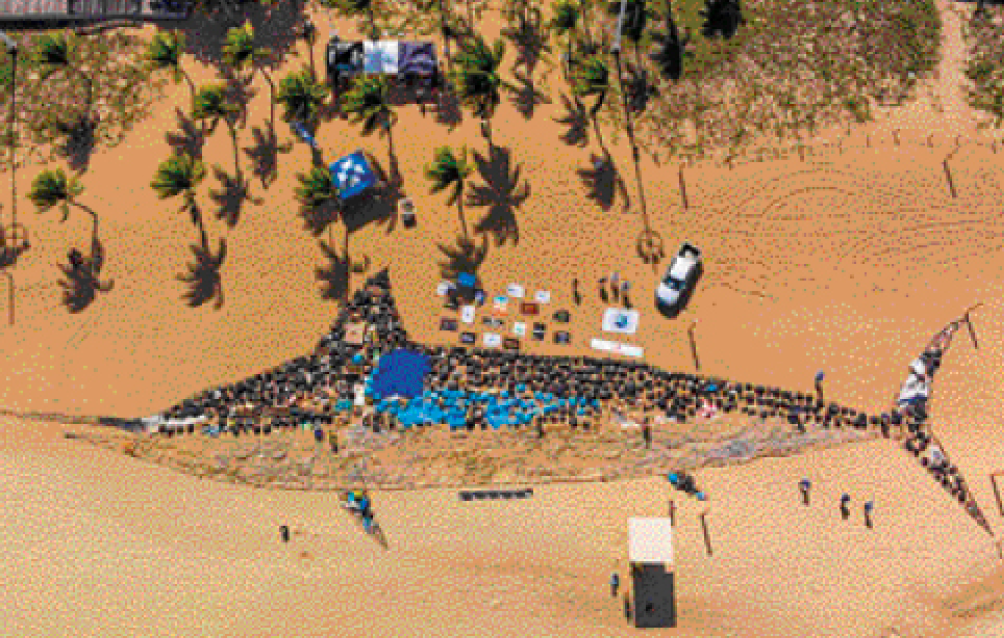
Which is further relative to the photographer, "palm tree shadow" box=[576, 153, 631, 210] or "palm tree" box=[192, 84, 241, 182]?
"palm tree shadow" box=[576, 153, 631, 210]

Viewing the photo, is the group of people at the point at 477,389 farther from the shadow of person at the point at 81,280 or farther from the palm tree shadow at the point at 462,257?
the shadow of person at the point at 81,280

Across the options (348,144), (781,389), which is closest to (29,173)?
(348,144)

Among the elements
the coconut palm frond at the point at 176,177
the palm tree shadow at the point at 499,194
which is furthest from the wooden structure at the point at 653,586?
the coconut palm frond at the point at 176,177

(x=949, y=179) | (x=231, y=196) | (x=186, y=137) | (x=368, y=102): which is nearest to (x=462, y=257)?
(x=368, y=102)

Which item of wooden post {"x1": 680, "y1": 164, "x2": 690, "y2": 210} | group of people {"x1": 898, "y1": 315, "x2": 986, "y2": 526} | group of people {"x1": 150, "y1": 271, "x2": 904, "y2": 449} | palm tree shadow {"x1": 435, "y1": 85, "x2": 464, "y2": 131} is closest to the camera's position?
group of people {"x1": 898, "y1": 315, "x2": 986, "y2": 526}

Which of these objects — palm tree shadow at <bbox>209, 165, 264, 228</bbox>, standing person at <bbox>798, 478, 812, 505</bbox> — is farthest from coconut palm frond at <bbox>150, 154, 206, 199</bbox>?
standing person at <bbox>798, 478, 812, 505</bbox>

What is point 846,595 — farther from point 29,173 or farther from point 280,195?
point 29,173

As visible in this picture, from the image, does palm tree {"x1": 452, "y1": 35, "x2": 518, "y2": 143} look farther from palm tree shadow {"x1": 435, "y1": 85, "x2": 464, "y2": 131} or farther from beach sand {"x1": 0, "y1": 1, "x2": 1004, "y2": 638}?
beach sand {"x1": 0, "y1": 1, "x2": 1004, "y2": 638}

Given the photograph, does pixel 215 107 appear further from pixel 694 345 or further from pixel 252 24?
pixel 694 345
